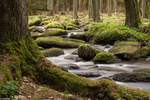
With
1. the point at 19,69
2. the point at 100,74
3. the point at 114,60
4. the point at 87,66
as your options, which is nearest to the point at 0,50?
the point at 19,69

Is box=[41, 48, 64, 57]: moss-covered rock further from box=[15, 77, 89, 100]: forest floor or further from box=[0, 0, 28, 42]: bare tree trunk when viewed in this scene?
box=[15, 77, 89, 100]: forest floor

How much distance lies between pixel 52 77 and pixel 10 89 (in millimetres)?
1207

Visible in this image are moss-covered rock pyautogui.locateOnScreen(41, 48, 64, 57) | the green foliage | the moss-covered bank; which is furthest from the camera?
moss-covered rock pyautogui.locateOnScreen(41, 48, 64, 57)

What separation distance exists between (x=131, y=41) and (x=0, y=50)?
1019cm

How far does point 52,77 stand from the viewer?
4941 millimetres

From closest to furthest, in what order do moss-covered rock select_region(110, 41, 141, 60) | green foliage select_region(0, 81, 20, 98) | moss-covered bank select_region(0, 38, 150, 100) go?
green foliage select_region(0, 81, 20, 98)
moss-covered bank select_region(0, 38, 150, 100)
moss-covered rock select_region(110, 41, 141, 60)

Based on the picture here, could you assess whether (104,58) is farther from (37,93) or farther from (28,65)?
(37,93)

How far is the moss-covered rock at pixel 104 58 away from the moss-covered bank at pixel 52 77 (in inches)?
224

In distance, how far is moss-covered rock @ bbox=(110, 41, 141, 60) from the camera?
11.1 meters

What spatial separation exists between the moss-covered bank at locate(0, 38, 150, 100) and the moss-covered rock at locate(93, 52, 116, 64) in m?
5.69

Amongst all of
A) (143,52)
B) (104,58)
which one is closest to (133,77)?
(104,58)

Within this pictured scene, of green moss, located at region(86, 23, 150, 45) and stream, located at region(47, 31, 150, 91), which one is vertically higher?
green moss, located at region(86, 23, 150, 45)

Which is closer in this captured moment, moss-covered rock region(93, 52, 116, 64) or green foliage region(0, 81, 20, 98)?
green foliage region(0, 81, 20, 98)

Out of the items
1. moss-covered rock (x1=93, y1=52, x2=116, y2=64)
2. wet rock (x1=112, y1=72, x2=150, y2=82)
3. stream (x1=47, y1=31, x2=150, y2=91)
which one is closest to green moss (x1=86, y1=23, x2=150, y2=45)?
moss-covered rock (x1=93, y1=52, x2=116, y2=64)
